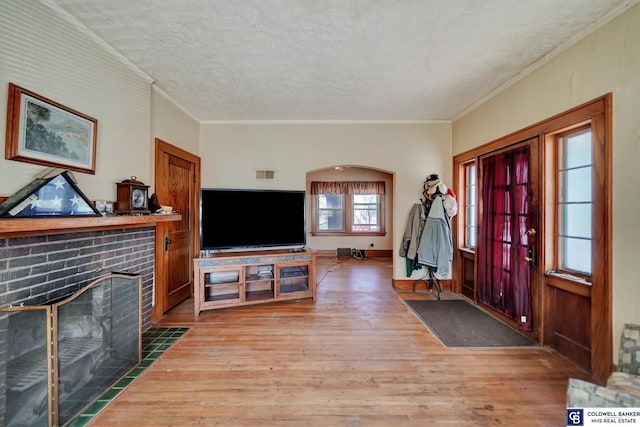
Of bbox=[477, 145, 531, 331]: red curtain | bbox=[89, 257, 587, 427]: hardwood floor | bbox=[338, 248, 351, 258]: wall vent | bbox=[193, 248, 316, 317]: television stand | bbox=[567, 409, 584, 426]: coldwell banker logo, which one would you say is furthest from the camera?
bbox=[338, 248, 351, 258]: wall vent

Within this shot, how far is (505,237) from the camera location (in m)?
2.81

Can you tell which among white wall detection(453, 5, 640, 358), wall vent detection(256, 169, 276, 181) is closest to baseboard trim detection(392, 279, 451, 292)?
white wall detection(453, 5, 640, 358)

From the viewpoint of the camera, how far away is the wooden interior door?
2.90 meters

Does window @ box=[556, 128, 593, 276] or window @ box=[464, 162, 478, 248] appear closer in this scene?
window @ box=[556, 128, 593, 276]

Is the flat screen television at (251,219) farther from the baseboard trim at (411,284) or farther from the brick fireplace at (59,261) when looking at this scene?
the baseboard trim at (411,284)

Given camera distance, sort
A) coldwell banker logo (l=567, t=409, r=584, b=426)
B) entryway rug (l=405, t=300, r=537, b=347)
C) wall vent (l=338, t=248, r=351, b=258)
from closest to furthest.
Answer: coldwell banker logo (l=567, t=409, r=584, b=426), entryway rug (l=405, t=300, r=537, b=347), wall vent (l=338, t=248, r=351, b=258)

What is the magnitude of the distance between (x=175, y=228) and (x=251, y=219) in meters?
0.97

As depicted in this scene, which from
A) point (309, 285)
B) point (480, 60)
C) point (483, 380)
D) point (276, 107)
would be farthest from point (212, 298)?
point (480, 60)

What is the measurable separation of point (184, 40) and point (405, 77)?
6.86 feet

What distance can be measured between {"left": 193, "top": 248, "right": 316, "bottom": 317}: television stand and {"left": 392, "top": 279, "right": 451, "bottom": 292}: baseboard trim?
4.58 feet

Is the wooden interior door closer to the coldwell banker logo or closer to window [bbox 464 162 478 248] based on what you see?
the coldwell banker logo

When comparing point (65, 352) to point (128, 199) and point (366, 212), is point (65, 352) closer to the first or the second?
point (128, 199)

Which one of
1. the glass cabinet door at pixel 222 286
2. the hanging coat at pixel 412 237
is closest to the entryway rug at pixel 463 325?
the hanging coat at pixel 412 237

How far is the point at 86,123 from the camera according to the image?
1940 mm
